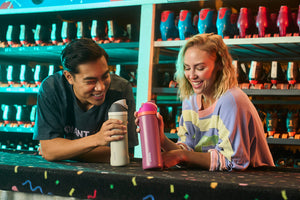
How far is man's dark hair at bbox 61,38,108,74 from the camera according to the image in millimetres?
1555

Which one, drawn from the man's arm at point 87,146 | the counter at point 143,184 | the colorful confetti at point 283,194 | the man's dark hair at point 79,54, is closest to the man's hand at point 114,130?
the man's arm at point 87,146

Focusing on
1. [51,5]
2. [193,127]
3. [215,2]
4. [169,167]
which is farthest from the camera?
[51,5]

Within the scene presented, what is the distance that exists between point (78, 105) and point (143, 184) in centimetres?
71

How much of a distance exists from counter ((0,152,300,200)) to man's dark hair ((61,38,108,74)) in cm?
48

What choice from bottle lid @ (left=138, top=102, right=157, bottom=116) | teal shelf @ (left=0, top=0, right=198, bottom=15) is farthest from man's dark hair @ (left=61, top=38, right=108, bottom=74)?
teal shelf @ (left=0, top=0, right=198, bottom=15)

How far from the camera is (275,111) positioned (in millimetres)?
3107

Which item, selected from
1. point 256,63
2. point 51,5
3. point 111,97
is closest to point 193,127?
point 111,97

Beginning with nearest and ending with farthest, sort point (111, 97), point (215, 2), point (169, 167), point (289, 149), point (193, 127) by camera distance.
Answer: point (169, 167)
point (193, 127)
point (111, 97)
point (215, 2)
point (289, 149)

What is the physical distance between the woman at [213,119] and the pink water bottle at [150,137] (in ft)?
0.23

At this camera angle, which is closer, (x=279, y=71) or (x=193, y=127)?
(x=193, y=127)

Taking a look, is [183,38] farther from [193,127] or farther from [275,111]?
[193,127]

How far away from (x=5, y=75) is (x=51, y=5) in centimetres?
97

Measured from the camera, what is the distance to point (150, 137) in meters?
1.21

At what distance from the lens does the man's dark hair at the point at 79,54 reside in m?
1.56
